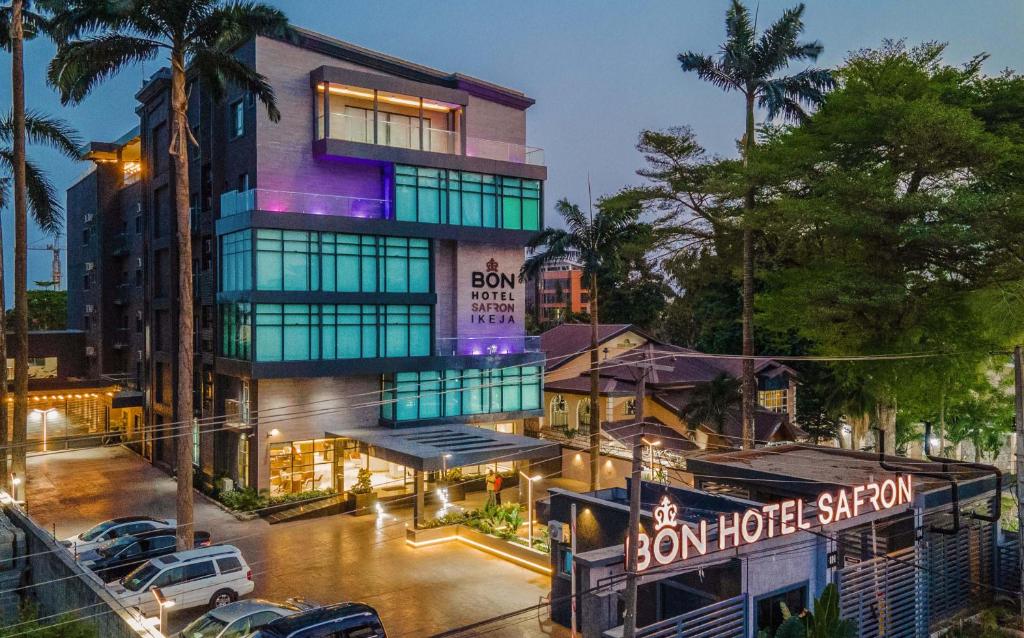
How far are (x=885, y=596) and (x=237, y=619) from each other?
50.6ft

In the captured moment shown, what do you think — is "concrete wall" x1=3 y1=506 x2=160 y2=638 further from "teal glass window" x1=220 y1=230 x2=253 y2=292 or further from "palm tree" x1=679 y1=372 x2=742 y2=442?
"palm tree" x1=679 y1=372 x2=742 y2=442

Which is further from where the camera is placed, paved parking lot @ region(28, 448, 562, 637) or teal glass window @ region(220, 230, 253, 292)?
teal glass window @ region(220, 230, 253, 292)

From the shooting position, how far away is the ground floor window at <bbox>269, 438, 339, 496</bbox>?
3306cm

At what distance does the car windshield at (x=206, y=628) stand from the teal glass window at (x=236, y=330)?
16.4 metres

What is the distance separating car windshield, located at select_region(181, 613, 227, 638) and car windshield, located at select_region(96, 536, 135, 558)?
315 inches

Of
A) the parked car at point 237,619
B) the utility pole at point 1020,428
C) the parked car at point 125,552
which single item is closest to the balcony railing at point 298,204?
the parked car at point 125,552

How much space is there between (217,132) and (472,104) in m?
12.5

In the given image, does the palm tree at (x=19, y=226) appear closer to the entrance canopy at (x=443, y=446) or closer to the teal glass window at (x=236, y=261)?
the teal glass window at (x=236, y=261)

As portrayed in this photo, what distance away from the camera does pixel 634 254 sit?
34.8 m

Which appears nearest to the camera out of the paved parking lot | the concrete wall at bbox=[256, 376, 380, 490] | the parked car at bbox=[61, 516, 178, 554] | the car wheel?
the car wheel

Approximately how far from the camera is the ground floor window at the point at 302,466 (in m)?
33.1

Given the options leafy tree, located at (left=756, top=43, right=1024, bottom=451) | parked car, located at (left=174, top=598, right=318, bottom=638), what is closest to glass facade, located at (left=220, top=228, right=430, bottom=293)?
leafy tree, located at (left=756, top=43, right=1024, bottom=451)

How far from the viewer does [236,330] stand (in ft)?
110

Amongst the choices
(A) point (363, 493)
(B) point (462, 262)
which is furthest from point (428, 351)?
(A) point (363, 493)
